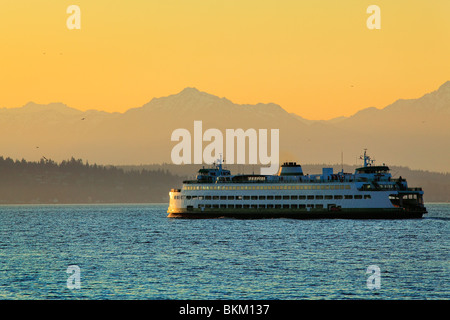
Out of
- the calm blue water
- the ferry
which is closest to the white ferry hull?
the ferry

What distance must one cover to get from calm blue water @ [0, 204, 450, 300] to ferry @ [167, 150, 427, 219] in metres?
24.5

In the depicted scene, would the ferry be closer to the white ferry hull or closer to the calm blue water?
the white ferry hull

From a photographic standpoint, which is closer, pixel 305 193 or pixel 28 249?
pixel 28 249

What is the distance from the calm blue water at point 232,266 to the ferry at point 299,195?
80.5ft

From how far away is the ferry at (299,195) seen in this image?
119062mm

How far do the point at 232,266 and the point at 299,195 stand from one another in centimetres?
6900

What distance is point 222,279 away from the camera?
4853cm

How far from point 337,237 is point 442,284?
4134 cm

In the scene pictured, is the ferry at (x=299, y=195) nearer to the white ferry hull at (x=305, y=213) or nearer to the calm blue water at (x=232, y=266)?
the white ferry hull at (x=305, y=213)

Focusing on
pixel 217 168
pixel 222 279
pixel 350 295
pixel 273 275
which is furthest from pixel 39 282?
pixel 217 168

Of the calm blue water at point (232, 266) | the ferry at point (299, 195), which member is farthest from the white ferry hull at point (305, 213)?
the calm blue water at point (232, 266)

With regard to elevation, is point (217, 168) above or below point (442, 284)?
above
